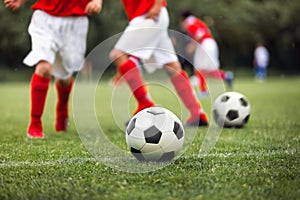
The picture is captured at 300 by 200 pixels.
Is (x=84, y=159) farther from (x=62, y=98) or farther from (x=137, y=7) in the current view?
(x=137, y=7)

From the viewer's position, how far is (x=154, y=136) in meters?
3.28

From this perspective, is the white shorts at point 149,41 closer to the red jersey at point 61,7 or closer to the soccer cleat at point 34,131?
the red jersey at point 61,7

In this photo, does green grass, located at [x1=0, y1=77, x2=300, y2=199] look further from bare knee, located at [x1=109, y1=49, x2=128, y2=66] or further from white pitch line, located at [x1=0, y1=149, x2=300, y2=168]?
bare knee, located at [x1=109, y1=49, x2=128, y2=66]

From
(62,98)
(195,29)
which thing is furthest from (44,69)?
(195,29)

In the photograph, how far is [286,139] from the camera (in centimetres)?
449

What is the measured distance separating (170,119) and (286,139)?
154cm

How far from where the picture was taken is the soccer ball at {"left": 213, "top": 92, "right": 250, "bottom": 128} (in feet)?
18.0

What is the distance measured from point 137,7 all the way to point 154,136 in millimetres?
2438

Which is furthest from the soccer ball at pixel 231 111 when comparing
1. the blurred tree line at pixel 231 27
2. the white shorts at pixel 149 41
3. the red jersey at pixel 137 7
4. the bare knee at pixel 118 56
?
the blurred tree line at pixel 231 27

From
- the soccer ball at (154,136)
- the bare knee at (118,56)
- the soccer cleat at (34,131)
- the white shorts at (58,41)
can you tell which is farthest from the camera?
the bare knee at (118,56)

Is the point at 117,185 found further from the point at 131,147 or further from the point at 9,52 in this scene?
the point at 9,52

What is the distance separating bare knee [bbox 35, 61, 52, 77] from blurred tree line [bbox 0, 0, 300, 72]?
11194mm

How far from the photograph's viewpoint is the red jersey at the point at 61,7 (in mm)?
4848

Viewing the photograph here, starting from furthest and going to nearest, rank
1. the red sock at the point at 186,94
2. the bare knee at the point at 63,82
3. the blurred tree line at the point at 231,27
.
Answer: the blurred tree line at the point at 231,27 → the red sock at the point at 186,94 → the bare knee at the point at 63,82
